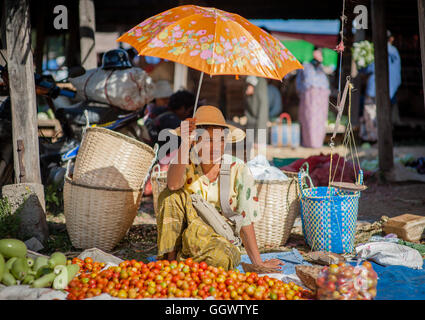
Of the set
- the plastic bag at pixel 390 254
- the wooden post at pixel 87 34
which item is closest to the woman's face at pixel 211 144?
the plastic bag at pixel 390 254

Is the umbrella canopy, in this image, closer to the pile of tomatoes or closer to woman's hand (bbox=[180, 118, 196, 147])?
woman's hand (bbox=[180, 118, 196, 147])

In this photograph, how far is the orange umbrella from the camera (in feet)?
9.98

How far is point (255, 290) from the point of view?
2.58 metres

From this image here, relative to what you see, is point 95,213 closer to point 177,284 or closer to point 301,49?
point 177,284

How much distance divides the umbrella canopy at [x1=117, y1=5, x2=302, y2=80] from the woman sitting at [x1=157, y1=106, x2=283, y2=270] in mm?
332

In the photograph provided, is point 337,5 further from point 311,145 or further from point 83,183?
point 83,183

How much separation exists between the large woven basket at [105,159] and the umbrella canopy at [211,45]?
2.80ft

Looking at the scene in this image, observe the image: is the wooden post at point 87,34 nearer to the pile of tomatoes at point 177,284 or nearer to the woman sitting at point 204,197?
the woman sitting at point 204,197

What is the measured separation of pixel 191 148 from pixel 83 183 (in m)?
1.12

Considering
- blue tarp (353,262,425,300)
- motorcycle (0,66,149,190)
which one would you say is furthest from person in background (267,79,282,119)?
blue tarp (353,262,425,300)

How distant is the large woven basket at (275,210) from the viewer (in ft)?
12.8

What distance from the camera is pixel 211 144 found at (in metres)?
3.08

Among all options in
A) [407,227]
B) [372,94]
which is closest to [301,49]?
[372,94]
